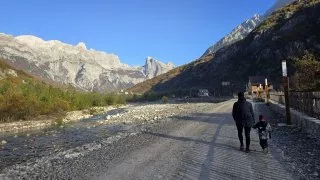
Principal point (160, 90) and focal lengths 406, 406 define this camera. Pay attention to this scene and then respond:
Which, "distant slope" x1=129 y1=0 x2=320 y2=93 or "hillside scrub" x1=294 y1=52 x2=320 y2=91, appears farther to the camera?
"distant slope" x1=129 y1=0 x2=320 y2=93

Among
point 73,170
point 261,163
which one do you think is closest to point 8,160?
point 73,170

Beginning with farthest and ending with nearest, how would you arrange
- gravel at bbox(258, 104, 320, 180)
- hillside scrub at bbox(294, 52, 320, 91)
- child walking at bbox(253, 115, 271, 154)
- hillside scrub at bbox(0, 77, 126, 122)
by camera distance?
hillside scrub at bbox(0, 77, 126, 122)
hillside scrub at bbox(294, 52, 320, 91)
child walking at bbox(253, 115, 271, 154)
gravel at bbox(258, 104, 320, 180)

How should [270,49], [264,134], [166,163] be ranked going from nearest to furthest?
[166,163] < [264,134] < [270,49]

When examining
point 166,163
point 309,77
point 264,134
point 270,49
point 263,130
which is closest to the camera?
point 166,163

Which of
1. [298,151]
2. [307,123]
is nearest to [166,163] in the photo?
[298,151]

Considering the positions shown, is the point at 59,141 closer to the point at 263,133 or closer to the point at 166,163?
the point at 166,163

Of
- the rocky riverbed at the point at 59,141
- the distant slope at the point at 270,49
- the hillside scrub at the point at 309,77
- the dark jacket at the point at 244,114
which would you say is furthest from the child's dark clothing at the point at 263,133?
the distant slope at the point at 270,49

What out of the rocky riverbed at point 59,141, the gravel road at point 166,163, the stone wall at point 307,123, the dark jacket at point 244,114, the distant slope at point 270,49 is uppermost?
Answer: the distant slope at point 270,49

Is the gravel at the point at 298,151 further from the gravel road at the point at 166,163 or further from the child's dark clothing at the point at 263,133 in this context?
the child's dark clothing at the point at 263,133

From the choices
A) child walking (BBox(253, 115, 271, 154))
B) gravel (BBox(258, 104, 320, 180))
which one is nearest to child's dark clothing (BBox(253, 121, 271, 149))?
child walking (BBox(253, 115, 271, 154))

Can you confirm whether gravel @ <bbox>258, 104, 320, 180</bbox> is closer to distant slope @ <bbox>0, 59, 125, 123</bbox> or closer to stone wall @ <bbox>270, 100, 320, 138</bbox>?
stone wall @ <bbox>270, 100, 320, 138</bbox>

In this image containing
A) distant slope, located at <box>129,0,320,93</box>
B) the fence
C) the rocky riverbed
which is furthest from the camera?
distant slope, located at <box>129,0,320,93</box>

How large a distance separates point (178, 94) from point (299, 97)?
15923 cm

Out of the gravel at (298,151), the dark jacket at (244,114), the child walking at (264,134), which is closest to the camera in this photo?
the gravel at (298,151)
